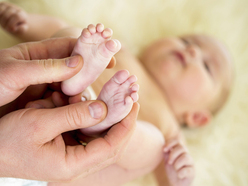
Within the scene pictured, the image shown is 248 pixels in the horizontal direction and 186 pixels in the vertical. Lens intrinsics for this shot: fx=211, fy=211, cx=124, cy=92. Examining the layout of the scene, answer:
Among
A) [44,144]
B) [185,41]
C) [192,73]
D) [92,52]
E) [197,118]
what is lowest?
[197,118]

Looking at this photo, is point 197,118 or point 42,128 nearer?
point 42,128

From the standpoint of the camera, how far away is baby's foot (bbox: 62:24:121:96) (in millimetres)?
492

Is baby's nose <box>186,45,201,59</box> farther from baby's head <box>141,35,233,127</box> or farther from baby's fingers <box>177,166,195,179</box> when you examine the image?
baby's fingers <box>177,166,195,179</box>

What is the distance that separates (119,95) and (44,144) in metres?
0.21

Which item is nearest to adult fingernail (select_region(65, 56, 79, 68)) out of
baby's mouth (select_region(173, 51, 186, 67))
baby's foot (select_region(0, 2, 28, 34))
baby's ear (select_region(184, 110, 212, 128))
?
baby's foot (select_region(0, 2, 28, 34))

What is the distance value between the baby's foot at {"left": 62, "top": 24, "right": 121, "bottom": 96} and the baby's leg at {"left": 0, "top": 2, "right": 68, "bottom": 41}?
0.53 metres

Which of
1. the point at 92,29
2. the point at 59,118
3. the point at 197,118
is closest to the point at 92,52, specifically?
the point at 92,29

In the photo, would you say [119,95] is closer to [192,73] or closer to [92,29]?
[92,29]

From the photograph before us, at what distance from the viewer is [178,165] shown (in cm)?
88

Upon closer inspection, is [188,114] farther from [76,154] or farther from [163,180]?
[76,154]

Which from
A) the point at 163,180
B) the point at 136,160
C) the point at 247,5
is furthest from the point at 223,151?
the point at 247,5

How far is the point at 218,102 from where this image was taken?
1.40m

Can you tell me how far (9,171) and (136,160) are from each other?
0.45m

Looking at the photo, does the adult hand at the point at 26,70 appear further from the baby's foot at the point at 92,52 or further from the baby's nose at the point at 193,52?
the baby's nose at the point at 193,52
